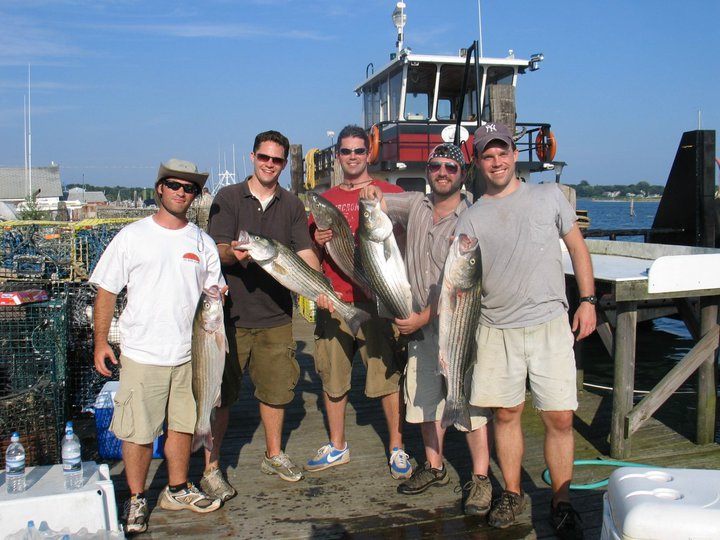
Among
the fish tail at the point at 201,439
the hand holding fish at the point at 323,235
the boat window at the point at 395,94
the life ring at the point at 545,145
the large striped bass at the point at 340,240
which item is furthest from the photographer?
the boat window at the point at 395,94

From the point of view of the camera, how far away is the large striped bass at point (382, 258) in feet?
12.2

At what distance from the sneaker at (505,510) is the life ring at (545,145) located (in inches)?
479

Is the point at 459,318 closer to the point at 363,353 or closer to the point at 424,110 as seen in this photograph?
the point at 363,353

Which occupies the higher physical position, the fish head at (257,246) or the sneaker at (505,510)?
the fish head at (257,246)

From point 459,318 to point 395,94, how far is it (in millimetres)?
13401

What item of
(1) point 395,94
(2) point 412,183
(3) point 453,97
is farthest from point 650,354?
(1) point 395,94

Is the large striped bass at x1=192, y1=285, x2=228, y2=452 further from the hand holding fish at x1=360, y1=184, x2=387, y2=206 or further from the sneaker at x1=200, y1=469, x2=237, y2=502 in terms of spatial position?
the hand holding fish at x1=360, y1=184, x2=387, y2=206

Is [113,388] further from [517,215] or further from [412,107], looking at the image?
[412,107]

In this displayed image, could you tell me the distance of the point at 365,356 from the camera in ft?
15.7

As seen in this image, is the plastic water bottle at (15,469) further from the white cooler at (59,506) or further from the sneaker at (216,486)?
the sneaker at (216,486)

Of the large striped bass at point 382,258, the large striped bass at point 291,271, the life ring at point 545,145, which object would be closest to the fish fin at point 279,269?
the large striped bass at point 291,271

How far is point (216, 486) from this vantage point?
4398mm

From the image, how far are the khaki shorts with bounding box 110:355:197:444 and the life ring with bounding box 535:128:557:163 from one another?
12.7 m

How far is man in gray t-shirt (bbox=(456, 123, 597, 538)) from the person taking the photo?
12.0ft
